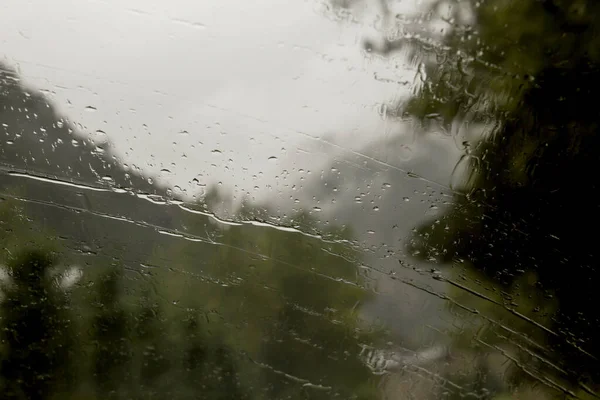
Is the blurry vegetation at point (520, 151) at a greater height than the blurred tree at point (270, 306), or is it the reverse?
the blurry vegetation at point (520, 151)

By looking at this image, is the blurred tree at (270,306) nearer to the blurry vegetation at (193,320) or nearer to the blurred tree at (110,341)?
the blurry vegetation at (193,320)

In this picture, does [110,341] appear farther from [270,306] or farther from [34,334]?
[270,306]

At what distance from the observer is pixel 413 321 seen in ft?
7.75

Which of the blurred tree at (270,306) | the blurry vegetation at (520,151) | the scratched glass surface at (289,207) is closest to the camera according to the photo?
the blurry vegetation at (520,151)

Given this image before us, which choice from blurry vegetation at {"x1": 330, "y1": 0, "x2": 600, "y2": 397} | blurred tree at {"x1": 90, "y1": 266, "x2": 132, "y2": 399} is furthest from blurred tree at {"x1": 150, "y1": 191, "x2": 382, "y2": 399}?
blurry vegetation at {"x1": 330, "y1": 0, "x2": 600, "y2": 397}

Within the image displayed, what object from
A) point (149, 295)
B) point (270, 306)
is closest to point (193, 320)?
point (149, 295)

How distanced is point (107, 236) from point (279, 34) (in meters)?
1.44

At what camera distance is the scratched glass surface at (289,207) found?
2.14 metres

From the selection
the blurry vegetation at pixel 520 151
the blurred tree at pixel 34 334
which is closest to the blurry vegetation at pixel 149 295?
the blurred tree at pixel 34 334

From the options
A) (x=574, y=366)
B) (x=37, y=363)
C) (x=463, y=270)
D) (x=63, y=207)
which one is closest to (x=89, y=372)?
(x=37, y=363)

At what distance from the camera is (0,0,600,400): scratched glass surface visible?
214cm

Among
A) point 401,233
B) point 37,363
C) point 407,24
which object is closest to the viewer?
point 407,24

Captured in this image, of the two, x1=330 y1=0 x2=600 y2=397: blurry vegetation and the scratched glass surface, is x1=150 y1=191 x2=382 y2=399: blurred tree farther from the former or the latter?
x1=330 y1=0 x2=600 y2=397: blurry vegetation

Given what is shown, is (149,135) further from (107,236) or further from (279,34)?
(279,34)
